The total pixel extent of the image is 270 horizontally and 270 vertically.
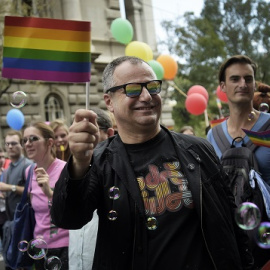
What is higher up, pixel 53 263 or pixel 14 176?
pixel 14 176

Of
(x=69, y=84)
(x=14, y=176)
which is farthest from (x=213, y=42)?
(x=14, y=176)

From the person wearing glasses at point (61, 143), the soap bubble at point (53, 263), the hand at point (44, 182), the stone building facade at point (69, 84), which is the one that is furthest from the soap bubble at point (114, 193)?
the stone building facade at point (69, 84)

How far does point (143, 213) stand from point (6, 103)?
11422 mm

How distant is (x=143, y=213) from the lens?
205cm

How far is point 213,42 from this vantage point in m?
25.5

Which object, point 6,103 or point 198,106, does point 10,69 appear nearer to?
point 198,106

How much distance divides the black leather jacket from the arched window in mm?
12528

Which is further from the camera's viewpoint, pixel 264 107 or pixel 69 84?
pixel 69 84

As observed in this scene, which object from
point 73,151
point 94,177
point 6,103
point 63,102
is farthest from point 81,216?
point 63,102

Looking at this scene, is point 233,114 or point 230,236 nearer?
point 230,236

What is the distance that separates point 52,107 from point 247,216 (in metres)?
12.7

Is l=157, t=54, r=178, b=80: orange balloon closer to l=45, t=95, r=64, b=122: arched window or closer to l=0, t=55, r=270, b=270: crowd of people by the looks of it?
l=45, t=95, r=64, b=122: arched window

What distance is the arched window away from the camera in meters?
14.5

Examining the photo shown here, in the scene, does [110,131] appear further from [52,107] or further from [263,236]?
[52,107]
